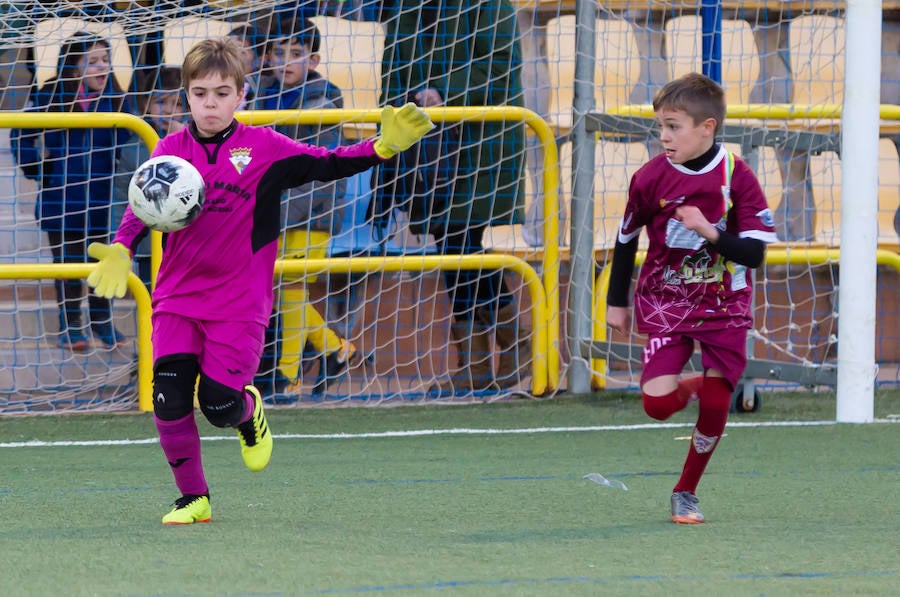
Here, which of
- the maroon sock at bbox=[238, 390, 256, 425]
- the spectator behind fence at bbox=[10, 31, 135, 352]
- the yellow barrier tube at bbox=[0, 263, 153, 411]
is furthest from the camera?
the spectator behind fence at bbox=[10, 31, 135, 352]

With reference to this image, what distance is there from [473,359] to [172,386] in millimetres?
3213

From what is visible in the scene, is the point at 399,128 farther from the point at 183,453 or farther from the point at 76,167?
the point at 76,167

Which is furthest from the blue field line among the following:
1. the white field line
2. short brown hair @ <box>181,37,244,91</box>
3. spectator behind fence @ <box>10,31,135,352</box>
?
spectator behind fence @ <box>10,31,135,352</box>

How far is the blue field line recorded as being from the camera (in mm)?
3143

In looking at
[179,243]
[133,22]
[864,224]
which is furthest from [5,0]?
[864,224]

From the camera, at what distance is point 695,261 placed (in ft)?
13.8

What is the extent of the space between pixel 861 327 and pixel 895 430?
46 centimetres

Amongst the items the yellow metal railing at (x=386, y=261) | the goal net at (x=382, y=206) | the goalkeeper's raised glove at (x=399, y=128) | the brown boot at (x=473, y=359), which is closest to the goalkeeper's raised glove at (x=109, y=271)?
the goalkeeper's raised glove at (x=399, y=128)

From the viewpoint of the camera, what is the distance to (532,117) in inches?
277

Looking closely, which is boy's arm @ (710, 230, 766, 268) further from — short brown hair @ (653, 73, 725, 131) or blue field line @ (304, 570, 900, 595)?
blue field line @ (304, 570, 900, 595)

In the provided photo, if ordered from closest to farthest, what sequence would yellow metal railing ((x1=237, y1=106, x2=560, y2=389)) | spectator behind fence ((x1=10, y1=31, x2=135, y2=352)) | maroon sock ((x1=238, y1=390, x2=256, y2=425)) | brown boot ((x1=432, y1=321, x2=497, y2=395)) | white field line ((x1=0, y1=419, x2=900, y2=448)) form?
maroon sock ((x1=238, y1=390, x2=256, y2=425))
white field line ((x1=0, y1=419, x2=900, y2=448))
yellow metal railing ((x1=237, y1=106, x2=560, y2=389))
spectator behind fence ((x1=10, y1=31, x2=135, y2=352))
brown boot ((x1=432, y1=321, x2=497, y2=395))

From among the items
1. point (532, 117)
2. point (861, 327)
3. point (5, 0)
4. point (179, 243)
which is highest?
point (5, 0)

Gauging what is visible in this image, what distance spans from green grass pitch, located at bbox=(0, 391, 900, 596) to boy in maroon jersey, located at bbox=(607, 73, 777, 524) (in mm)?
366

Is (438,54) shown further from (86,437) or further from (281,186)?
(281,186)
